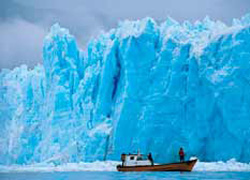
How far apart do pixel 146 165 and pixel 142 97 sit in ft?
22.2

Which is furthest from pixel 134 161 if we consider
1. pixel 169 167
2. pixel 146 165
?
pixel 169 167

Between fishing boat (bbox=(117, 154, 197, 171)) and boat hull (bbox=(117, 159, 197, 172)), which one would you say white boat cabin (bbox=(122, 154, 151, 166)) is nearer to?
fishing boat (bbox=(117, 154, 197, 171))

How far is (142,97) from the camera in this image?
28016 mm

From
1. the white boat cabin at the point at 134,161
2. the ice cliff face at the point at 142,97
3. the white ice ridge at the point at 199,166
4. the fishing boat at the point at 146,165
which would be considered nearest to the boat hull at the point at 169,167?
the fishing boat at the point at 146,165

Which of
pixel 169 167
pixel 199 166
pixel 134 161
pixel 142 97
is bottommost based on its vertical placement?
pixel 169 167

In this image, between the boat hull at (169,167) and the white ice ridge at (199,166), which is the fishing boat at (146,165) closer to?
the boat hull at (169,167)

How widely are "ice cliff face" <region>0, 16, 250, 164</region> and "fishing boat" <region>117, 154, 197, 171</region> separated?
3809 mm

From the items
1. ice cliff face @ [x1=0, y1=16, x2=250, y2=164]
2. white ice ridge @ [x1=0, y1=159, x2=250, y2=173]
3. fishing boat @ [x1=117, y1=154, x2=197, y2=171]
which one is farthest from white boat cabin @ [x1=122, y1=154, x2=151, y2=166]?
ice cliff face @ [x1=0, y1=16, x2=250, y2=164]

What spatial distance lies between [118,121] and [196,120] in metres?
4.79

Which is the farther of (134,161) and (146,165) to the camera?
(134,161)

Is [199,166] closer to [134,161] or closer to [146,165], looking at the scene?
[146,165]

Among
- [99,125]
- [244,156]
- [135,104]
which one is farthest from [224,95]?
[99,125]

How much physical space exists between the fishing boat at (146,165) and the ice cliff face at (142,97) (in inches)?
150

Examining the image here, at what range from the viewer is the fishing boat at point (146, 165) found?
69.1ft
